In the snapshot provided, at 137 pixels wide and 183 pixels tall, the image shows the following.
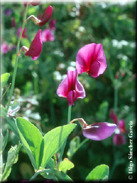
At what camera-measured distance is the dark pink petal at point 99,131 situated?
1.48 ft

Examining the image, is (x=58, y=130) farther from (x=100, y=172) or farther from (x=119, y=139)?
(x=119, y=139)

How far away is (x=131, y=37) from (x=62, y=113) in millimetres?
801

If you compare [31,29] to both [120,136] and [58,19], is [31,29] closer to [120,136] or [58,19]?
[58,19]

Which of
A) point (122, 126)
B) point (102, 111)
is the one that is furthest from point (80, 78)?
point (122, 126)

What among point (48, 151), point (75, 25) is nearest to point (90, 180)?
point (48, 151)

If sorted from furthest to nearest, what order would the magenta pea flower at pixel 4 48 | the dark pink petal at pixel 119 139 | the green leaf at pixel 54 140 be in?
the magenta pea flower at pixel 4 48 < the dark pink petal at pixel 119 139 < the green leaf at pixel 54 140

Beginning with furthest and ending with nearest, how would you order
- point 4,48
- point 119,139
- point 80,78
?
point 4,48
point 80,78
point 119,139

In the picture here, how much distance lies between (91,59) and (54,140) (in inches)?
6.0

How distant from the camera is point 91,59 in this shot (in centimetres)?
50

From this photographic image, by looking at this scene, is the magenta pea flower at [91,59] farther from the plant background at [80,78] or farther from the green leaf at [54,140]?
the plant background at [80,78]

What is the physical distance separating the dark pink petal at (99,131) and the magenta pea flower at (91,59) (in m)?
0.09

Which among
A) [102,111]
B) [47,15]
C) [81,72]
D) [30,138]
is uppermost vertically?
[47,15]

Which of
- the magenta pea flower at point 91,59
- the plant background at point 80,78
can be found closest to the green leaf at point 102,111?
the plant background at point 80,78

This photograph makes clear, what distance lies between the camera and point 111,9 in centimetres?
199
